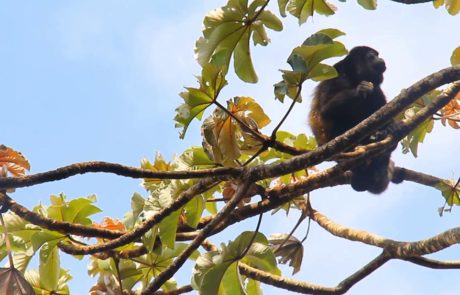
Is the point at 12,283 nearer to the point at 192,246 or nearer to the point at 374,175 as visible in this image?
the point at 192,246

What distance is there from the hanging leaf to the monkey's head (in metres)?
3.93

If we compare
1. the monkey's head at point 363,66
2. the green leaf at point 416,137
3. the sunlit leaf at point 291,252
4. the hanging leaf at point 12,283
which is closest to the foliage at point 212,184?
the hanging leaf at point 12,283

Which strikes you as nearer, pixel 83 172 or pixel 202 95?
pixel 83 172

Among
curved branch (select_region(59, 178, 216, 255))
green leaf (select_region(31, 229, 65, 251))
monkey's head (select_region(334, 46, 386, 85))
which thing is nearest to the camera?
curved branch (select_region(59, 178, 216, 255))

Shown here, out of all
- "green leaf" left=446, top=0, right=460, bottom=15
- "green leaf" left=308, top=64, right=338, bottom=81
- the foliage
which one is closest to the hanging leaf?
the foliage

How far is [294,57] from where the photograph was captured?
3.12 metres

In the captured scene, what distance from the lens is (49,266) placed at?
3729 millimetres

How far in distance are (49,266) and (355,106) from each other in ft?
9.04

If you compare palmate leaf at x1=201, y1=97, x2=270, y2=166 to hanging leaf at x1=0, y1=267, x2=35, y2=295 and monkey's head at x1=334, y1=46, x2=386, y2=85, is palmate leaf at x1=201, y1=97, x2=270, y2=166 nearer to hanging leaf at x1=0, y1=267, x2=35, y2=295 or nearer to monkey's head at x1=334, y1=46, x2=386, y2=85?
hanging leaf at x1=0, y1=267, x2=35, y2=295

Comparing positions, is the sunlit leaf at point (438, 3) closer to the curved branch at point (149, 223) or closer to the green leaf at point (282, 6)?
the green leaf at point (282, 6)

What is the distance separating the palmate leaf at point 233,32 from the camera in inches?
129

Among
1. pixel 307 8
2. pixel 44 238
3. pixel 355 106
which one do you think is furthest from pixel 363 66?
pixel 44 238

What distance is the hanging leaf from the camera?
304cm

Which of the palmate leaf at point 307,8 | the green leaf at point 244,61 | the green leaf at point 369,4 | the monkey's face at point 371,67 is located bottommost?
the green leaf at point 244,61
